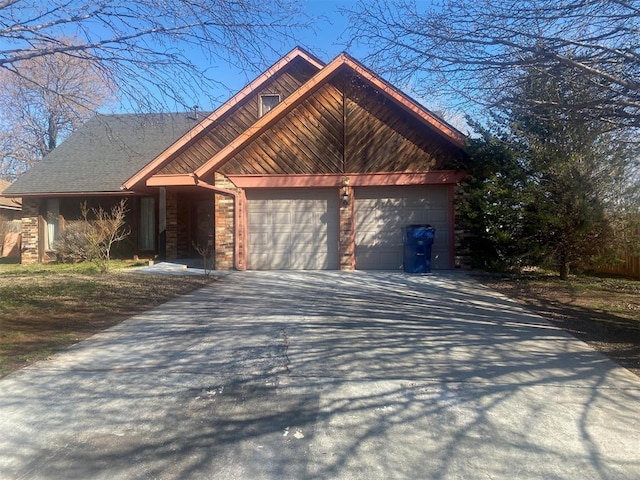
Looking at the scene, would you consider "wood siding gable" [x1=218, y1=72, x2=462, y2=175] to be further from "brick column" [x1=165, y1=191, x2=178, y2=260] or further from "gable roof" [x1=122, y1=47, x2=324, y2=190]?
"brick column" [x1=165, y1=191, x2=178, y2=260]

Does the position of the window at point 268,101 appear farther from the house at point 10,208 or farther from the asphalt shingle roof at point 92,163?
the house at point 10,208

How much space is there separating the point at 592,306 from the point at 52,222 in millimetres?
17757

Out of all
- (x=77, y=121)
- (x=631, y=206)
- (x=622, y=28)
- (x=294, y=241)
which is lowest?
(x=294, y=241)

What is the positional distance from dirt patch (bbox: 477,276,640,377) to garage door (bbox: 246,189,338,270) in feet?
13.3

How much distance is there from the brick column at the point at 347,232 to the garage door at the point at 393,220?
7.9 inches

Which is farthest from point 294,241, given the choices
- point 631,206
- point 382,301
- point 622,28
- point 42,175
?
point 42,175

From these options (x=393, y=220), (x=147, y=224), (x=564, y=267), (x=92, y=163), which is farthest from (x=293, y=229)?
(x=92, y=163)

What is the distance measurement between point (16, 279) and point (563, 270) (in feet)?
43.3

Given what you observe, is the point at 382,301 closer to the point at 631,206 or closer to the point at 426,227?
the point at 426,227

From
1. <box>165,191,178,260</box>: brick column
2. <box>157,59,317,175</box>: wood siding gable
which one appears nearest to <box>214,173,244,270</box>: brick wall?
<box>157,59,317,175</box>: wood siding gable

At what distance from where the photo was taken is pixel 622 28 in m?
6.06

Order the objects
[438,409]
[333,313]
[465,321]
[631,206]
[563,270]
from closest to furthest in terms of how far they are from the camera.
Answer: [438,409], [465,321], [333,313], [631,206], [563,270]

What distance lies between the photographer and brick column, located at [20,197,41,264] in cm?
1809

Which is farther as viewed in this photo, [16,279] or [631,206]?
[16,279]
